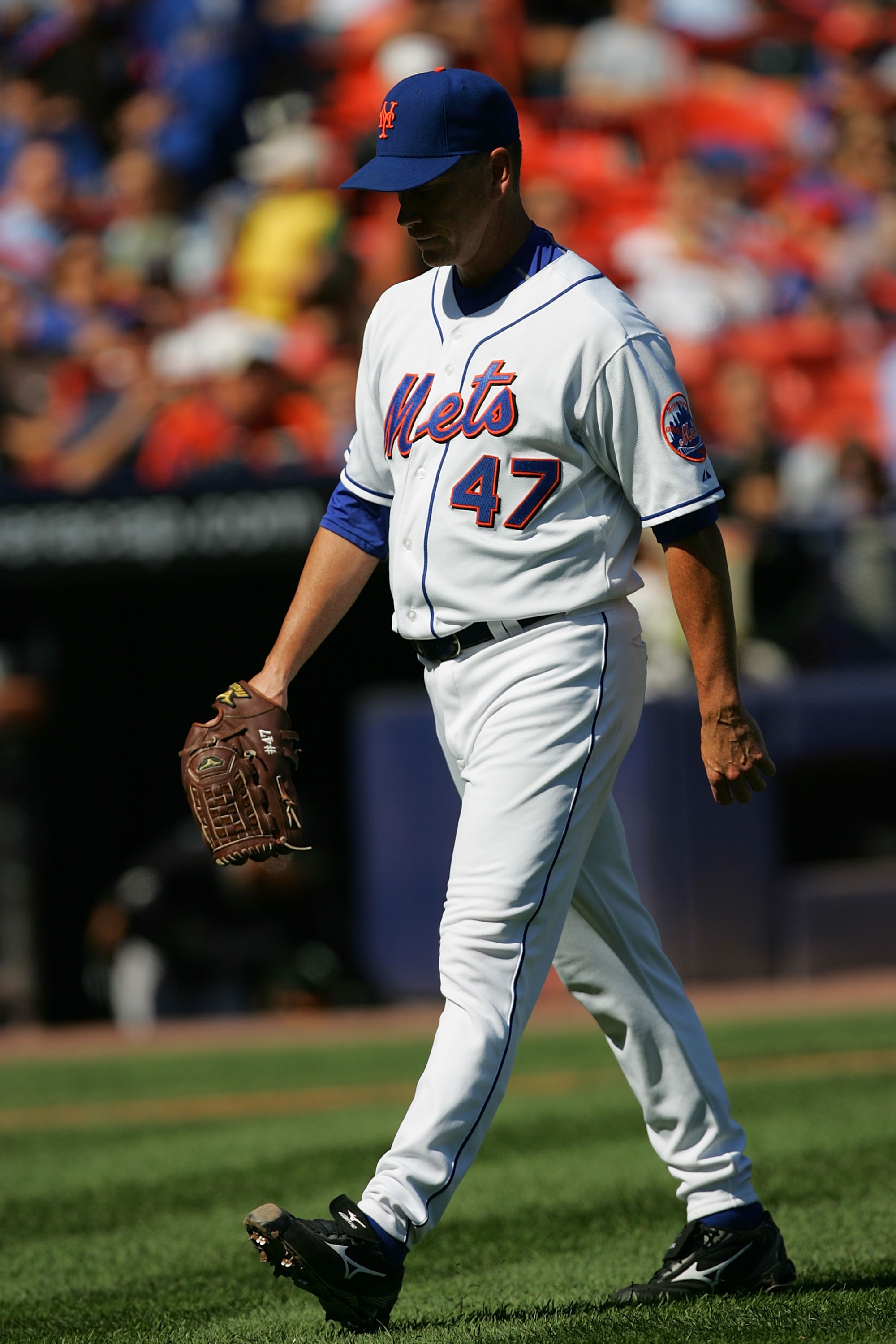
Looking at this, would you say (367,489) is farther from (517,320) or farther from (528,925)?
(528,925)

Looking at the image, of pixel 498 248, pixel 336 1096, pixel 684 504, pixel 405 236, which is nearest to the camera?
pixel 684 504

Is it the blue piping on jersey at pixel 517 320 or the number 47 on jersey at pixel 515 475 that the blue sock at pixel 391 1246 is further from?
the blue piping on jersey at pixel 517 320

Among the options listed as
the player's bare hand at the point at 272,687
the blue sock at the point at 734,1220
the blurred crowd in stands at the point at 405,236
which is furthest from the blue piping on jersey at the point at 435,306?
the blurred crowd in stands at the point at 405,236

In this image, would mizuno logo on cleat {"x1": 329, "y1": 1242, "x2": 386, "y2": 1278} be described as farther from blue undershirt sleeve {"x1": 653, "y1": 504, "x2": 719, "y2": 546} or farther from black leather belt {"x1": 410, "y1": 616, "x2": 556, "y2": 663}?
blue undershirt sleeve {"x1": 653, "y1": 504, "x2": 719, "y2": 546}

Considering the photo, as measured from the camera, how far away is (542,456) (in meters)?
2.64

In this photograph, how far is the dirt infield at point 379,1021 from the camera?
7004mm

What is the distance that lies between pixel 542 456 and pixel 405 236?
7.25m

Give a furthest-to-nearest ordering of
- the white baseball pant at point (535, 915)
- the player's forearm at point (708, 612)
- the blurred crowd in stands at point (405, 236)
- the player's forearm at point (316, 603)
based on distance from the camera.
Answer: the blurred crowd in stands at point (405, 236) < the player's forearm at point (316, 603) < the player's forearm at point (708, 612) < the white baseball pant at point (535, 915)

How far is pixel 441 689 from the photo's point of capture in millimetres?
2734

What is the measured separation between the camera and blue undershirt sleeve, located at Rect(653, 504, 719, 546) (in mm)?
2625

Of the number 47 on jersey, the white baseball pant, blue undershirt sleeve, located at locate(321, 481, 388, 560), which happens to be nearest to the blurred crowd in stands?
blue undershirt sleeve, located at locate(321, 481, 388, 560)

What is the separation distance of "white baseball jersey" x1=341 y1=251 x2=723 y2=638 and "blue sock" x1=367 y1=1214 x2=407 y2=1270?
2.89 feet

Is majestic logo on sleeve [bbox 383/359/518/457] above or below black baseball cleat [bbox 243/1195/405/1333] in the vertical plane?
above

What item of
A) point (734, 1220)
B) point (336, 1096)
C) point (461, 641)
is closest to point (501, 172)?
point (461, 641)
